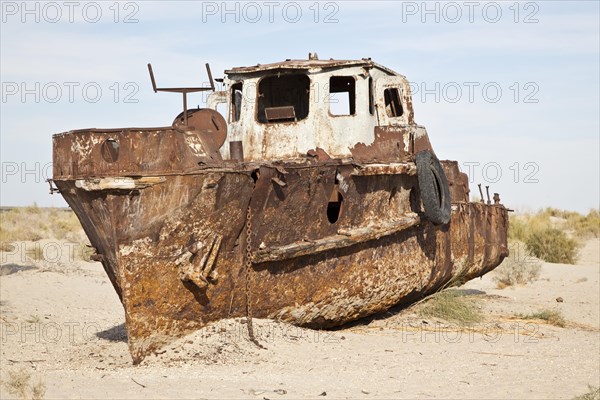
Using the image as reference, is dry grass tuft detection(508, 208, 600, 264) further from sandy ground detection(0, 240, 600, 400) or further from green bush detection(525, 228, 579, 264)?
sandy ground detection(0, 240, 600, 400)

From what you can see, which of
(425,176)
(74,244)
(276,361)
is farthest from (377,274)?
(74,244)

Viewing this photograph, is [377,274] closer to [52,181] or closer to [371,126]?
[371,126]

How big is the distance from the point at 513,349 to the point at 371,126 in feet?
8.94

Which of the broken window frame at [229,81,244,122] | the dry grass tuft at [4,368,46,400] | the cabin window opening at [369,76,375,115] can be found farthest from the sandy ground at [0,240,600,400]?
the broken window frame at [229,81,244,122]

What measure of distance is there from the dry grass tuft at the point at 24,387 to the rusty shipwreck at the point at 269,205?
3.45 ft

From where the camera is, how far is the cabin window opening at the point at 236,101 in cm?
936

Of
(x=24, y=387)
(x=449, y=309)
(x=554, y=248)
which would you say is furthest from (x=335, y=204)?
(x=554, y=248)

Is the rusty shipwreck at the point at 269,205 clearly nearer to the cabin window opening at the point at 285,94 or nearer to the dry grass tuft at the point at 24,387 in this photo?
the cabin window opening at the point at 285,94

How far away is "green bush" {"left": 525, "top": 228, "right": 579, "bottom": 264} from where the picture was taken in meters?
18.5

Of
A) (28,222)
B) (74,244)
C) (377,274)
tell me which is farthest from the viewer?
(28,222)

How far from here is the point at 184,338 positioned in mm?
6773

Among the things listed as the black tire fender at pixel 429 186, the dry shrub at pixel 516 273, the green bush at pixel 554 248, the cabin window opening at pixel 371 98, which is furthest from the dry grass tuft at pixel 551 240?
the cabin window opening at pixel 371 98

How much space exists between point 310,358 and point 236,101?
3672mm

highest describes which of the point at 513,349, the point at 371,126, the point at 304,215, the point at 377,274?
the point at 371,126
